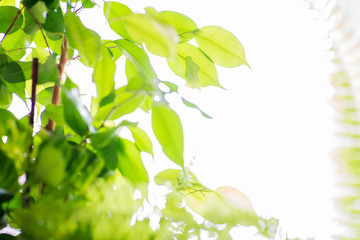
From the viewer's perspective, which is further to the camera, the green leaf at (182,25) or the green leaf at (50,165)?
the green leaf at (182,25)

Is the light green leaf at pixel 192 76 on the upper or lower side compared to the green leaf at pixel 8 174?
upper

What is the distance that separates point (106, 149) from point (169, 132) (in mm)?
65

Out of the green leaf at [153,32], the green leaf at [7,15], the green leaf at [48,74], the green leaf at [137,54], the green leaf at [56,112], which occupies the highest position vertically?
the green leaf at [153,32]

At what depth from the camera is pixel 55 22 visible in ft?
1.05

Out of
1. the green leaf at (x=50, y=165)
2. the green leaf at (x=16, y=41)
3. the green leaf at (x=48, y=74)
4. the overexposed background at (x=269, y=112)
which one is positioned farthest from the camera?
the overexposed background at (x=269, y=112)

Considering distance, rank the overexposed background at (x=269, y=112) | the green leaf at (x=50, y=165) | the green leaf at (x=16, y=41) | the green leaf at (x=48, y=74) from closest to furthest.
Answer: the green leaf at (x=50, y=165) → the green leaf at (x=48, y=74) → the green leaf at (x=16, y=41) → the overexposed background at (x=269, y=112)

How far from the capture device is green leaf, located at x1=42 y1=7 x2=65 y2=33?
320mm

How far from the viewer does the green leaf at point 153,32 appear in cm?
15

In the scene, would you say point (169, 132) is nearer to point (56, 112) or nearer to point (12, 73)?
point (56, 112)

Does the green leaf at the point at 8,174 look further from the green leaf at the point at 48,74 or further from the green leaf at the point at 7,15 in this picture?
the green leaf at the point at 7,15

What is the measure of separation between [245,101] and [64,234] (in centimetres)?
82

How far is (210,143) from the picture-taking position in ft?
2.42

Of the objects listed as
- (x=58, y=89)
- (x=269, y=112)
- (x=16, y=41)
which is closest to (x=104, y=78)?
(x=58, y=89)

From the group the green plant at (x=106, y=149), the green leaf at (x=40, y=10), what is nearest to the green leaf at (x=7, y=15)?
the green plant at (x=106, y=149)
